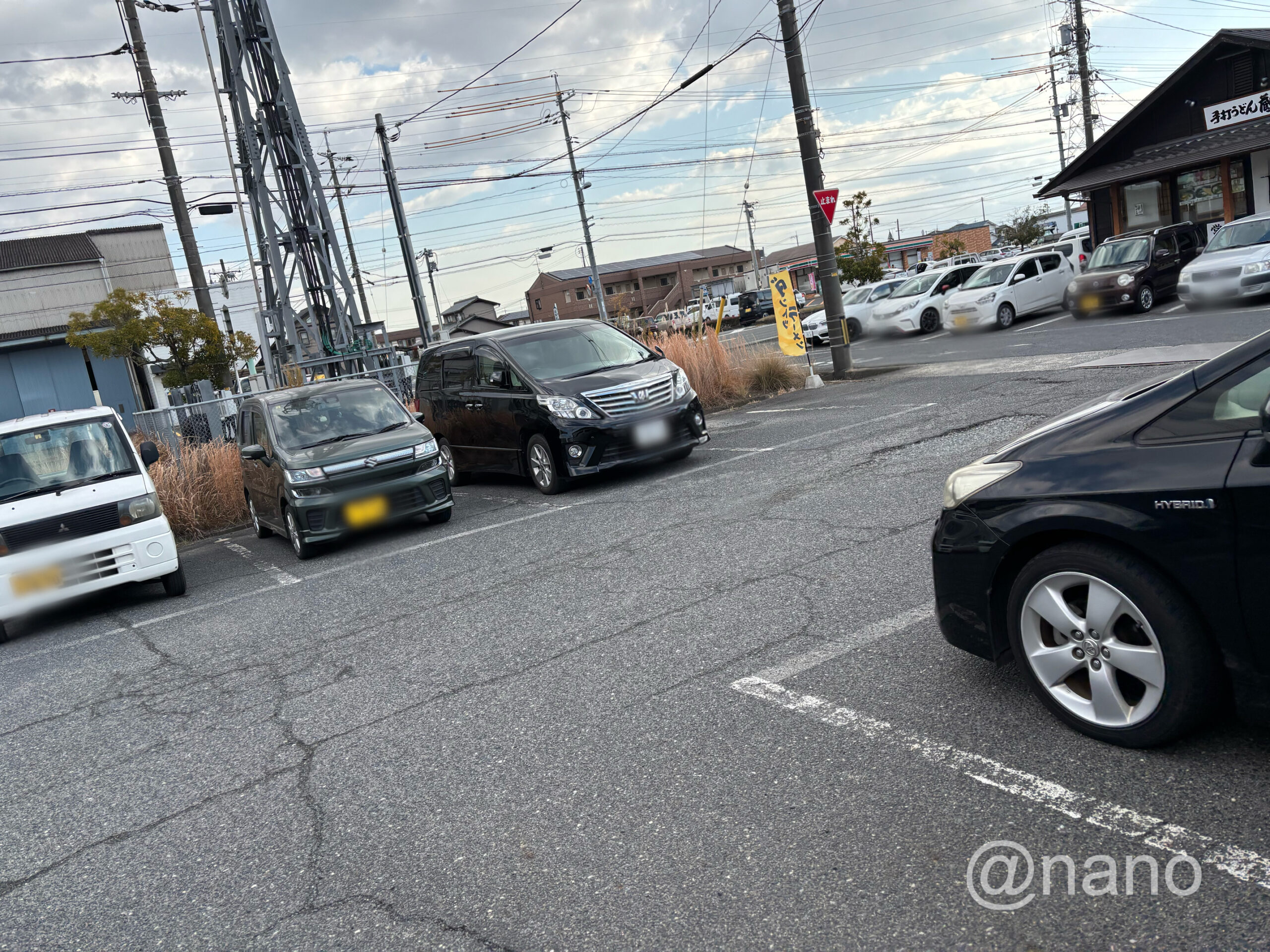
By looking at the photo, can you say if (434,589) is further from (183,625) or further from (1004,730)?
(1004,730)

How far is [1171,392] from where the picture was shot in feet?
10.1

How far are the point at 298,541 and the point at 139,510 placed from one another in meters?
1.47

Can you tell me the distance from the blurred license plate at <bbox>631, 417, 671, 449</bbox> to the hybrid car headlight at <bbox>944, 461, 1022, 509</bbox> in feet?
19.7

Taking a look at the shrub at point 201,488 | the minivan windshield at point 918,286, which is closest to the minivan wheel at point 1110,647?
the shrub at point 201,488

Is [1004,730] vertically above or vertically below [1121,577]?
below

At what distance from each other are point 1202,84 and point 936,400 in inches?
850

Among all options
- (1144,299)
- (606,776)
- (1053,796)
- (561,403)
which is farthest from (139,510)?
(1144,299)

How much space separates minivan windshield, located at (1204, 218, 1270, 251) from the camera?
16.9 meters

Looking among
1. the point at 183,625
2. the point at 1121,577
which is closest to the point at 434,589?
the point at 183,625

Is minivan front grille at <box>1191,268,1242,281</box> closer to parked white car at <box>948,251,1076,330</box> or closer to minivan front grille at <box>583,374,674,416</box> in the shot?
parked white car at <box>948,251,1076,330</box>

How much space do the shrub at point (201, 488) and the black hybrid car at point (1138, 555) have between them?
10.0m

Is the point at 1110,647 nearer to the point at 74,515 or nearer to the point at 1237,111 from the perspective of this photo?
the point at 74,515

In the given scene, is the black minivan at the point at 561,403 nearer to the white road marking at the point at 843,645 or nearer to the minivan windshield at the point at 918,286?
the white road marking at the point at 843,645

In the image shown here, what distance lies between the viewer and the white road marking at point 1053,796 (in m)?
2.55
